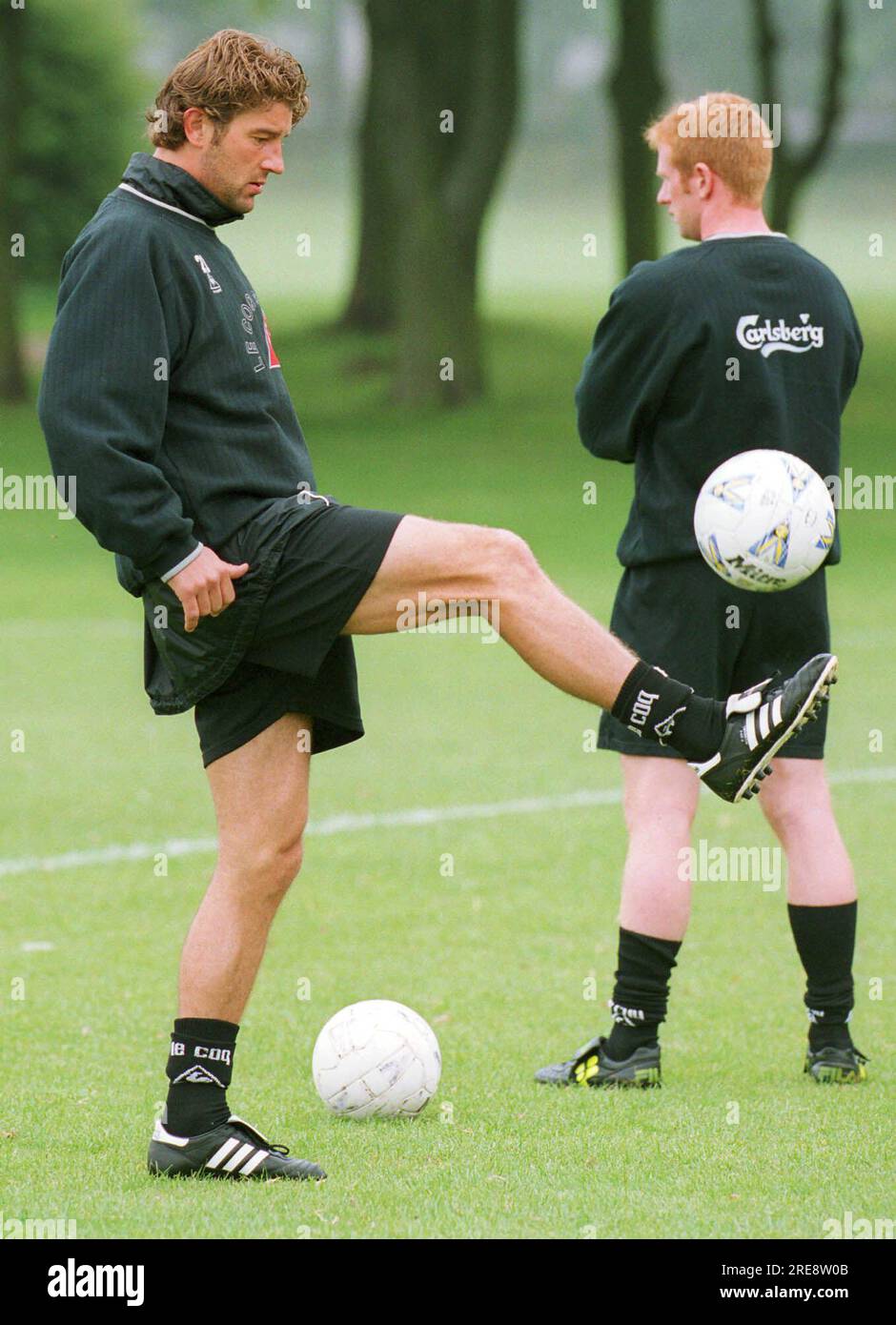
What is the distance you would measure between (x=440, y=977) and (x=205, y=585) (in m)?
2.73

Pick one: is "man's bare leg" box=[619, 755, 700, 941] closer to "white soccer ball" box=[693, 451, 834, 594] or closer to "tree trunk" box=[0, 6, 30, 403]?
"white soccer ball" box=[693, 451, 834, 594]

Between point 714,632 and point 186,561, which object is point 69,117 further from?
point 186,561

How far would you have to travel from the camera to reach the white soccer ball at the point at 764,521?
4.97 m

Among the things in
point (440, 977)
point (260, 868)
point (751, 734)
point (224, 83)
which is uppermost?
point (224, 83)

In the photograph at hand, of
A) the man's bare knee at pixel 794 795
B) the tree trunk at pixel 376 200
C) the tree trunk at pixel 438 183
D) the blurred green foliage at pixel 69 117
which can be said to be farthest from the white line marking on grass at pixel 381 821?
the blurred green foliage at pixel 69 117

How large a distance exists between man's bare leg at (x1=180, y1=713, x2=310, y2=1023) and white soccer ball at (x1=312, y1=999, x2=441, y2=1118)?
Result: 21.1 inches

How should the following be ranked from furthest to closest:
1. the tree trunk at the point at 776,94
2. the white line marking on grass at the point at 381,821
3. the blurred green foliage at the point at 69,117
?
the blurred green foliage at the point at 69,117 → the tree trunk at the point at 776,94 → the white line marking on grass at the point at 381,821

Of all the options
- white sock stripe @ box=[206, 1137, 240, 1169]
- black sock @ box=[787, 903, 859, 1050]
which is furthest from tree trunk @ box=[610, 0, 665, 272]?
white sock stripe @ box=[206, 1137, 240, 1169]

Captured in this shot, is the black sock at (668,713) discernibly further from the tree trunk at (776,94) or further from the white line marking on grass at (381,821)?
the tree trunk at (776,94)

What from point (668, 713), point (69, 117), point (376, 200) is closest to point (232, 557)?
point (668, 713)

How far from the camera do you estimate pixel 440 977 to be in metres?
6.80

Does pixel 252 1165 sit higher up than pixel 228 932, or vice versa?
pixel 228 932

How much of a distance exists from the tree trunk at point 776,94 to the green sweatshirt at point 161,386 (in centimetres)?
2658

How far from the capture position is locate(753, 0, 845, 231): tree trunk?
1182 inches
